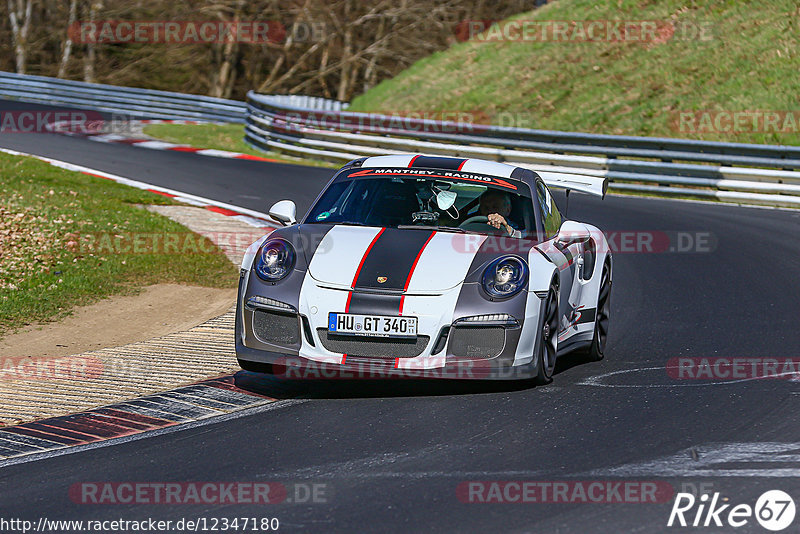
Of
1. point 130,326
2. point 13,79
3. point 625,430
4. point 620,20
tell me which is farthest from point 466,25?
point 625,430

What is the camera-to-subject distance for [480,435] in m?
5.90

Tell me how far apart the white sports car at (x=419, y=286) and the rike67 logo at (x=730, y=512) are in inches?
78.7

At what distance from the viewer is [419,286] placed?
6641 mm

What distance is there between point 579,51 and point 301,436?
24.5 meters

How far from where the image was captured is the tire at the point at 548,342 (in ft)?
22.4

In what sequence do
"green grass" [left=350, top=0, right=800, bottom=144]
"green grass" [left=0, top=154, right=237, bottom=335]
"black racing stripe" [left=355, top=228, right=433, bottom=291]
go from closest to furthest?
"black racing stripe" [left=355, top=228, right=433, bottom=291] → "green grass" [left=0, top=154, right=237, bottom=335] → "green grass" [left=350, top=0, right=800, bottom=144]

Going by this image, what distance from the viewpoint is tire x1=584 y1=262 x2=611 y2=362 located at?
802 cm
